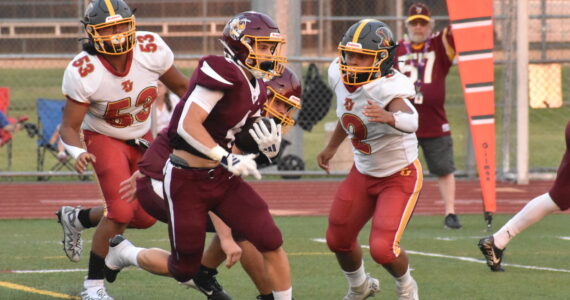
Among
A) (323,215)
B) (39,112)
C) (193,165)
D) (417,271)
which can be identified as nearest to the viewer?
(193,165)

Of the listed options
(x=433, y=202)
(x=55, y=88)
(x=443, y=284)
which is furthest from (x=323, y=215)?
(x=55, y=88)

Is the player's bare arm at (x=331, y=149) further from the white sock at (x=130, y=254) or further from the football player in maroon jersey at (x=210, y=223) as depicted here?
the white sock at (x=130, y=254)

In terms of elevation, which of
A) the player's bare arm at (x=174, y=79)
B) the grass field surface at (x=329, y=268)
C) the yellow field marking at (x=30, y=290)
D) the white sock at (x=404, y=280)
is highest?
the player's bare arm at (x=174, y=79)

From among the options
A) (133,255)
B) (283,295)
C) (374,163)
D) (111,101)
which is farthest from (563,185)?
(111,101)

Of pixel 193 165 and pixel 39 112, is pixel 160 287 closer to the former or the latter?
pixel 193 165

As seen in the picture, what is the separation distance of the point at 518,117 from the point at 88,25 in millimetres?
7678

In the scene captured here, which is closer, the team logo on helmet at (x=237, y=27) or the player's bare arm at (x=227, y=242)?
the player's bare arm at (x=227, y=242)

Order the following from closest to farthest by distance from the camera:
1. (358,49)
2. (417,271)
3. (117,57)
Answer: (358,49)
(117,57)
(417,271)

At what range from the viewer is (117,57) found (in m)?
7.02

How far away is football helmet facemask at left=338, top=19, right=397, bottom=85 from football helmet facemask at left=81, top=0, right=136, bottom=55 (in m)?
1.31

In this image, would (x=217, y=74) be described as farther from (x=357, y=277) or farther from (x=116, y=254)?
(x=357, y=277)

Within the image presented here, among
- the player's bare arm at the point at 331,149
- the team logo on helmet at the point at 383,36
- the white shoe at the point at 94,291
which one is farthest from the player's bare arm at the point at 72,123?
the team logo on helmet at the point at 383,36

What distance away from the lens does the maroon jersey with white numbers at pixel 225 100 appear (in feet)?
18.8

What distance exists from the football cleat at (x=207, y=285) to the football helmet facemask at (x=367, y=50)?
137 centimetres
